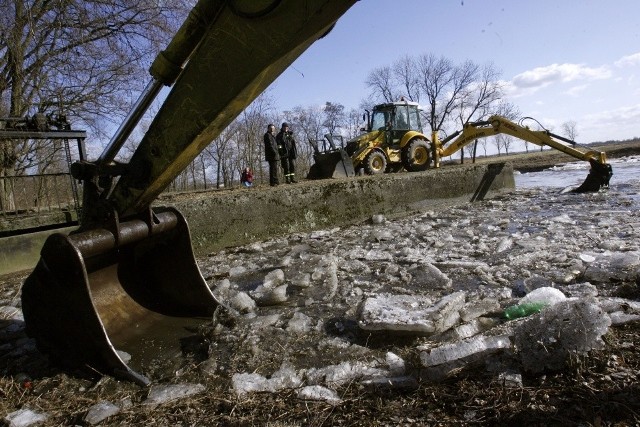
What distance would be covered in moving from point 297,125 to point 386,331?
177 ft

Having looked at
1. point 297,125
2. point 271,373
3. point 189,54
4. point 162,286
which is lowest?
point 271,373

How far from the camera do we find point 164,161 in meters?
2.05

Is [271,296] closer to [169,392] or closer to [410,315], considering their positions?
[410,315]

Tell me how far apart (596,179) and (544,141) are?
1700 mm

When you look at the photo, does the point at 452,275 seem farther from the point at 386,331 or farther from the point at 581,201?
the point at 581,201

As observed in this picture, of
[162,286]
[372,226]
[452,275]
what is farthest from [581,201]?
[162,286]

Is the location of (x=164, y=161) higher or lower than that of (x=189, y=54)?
lower

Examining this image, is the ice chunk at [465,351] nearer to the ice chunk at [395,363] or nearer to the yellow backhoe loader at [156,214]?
the ice chunk at [395,363]

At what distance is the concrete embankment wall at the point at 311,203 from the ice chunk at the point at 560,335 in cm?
423

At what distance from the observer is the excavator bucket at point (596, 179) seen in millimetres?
10258

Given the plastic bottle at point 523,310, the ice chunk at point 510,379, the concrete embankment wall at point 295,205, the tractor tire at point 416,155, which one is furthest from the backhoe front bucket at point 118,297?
the tractor tire at point 416,155

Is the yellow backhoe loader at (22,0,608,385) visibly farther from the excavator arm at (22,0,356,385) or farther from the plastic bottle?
the plastic bottle

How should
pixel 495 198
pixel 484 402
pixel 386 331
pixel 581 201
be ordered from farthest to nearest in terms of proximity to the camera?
A: pixel 495 198 < pixel 581 201 < pixel 386 331 < pixel 484 402

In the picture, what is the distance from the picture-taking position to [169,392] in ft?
6.14
